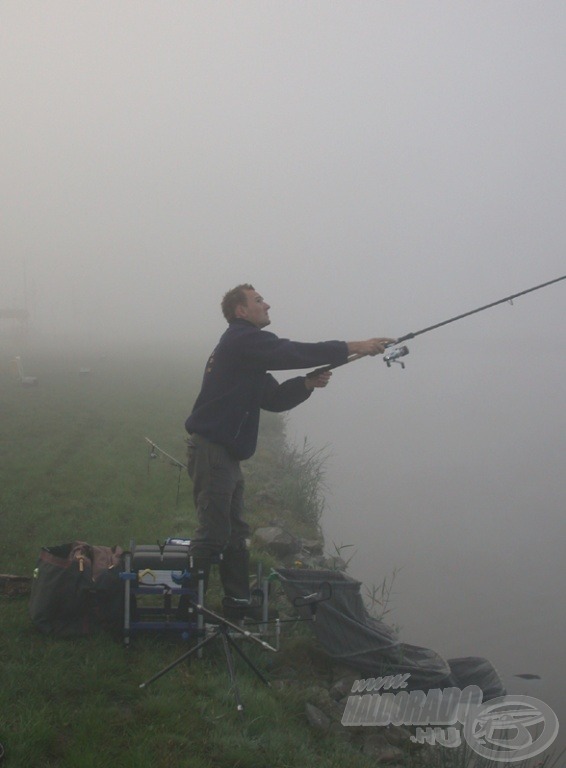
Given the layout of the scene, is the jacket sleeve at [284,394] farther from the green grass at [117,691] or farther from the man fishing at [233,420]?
the green grass at [117,691]

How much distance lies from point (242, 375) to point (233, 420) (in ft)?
1.06

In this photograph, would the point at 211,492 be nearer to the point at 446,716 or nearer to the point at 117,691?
the point at 117,691

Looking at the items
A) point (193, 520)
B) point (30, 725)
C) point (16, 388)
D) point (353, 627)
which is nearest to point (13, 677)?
point (30, 725)

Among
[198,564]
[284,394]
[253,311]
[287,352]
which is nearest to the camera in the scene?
[287,352]

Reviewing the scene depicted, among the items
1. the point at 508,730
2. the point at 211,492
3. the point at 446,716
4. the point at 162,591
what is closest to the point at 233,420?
the point at 211,492

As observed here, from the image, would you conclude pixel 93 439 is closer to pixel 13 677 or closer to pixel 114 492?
pixel 114 492

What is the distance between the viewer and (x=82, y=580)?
15.4ft

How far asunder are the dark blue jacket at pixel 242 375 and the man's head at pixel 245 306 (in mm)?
86

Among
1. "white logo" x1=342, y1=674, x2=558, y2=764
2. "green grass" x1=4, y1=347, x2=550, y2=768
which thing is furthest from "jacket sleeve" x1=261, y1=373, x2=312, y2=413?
"white logo" x1=342, y1=674, x2=558, y2=764

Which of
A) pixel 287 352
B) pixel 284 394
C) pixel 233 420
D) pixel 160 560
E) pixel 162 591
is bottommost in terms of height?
pixel 162 591

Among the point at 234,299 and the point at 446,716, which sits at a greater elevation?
the point at 234,299

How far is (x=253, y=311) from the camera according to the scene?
197 inches

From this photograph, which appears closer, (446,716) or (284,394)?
(446,716)

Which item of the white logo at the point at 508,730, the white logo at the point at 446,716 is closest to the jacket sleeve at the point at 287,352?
the white logo at the point at 446,716
